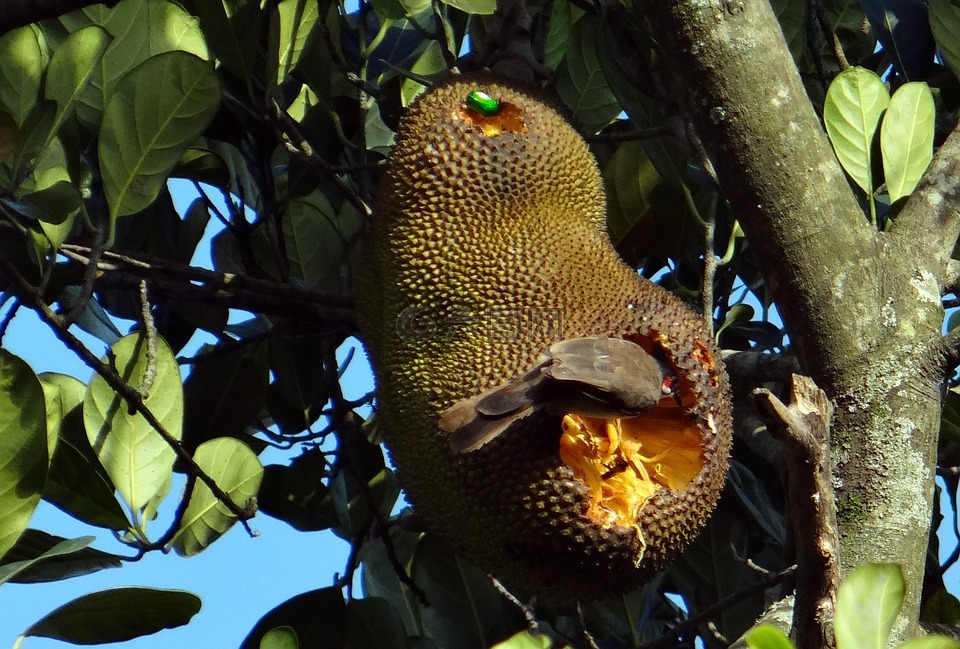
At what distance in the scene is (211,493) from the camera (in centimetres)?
140

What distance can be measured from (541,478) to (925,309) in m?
0.43

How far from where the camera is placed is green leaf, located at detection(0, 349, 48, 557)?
3.17 feet

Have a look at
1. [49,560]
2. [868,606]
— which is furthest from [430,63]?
[868,606]

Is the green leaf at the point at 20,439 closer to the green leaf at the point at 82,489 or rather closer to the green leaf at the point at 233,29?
the green leaf at the point at 82,489

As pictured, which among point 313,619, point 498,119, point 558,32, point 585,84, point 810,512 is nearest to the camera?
point 810,512

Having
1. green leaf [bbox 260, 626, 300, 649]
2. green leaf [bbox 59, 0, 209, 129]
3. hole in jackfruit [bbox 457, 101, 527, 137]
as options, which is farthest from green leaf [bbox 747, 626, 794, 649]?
green leaf [bbox 59, 0, 209, 129]

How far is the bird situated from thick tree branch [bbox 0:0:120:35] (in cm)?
60

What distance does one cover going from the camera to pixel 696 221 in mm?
1553

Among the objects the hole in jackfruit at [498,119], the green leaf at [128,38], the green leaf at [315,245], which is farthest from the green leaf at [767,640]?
the green leaf at [315,245]

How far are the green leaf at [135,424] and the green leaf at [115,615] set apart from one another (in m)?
0.31

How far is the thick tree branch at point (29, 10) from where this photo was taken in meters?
1.19

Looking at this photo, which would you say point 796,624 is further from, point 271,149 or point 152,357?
point 271,149

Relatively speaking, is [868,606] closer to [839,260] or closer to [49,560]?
[839,260]

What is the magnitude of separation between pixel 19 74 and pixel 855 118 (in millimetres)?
968
